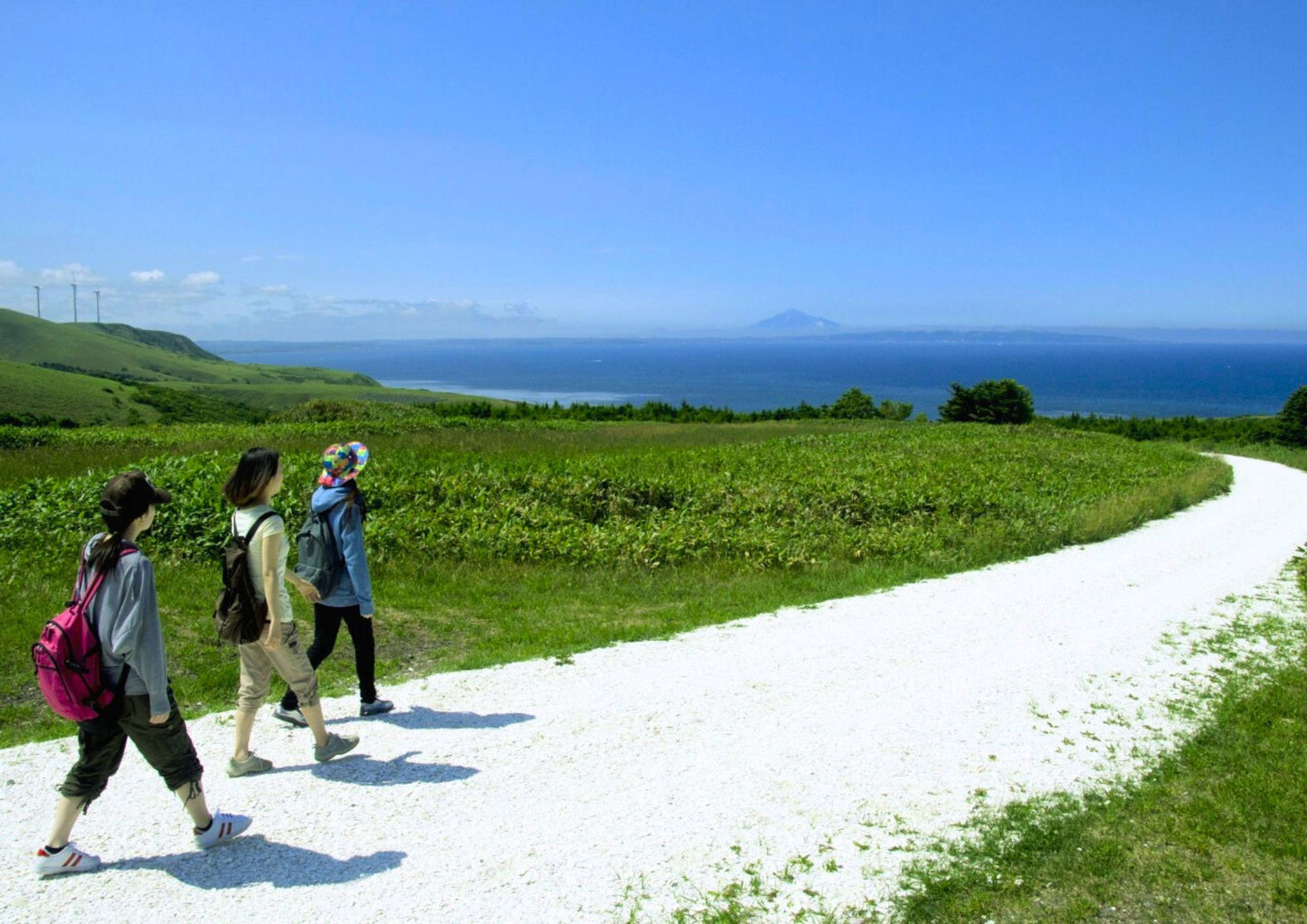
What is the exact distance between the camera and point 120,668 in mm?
4355

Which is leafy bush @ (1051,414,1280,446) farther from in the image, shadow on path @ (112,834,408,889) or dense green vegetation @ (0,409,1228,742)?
shadow on path @ (112,834,408,889)

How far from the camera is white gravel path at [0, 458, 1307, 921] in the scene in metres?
4.39

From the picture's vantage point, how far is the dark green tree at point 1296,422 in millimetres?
47531

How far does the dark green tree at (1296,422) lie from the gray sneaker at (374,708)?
56724mm

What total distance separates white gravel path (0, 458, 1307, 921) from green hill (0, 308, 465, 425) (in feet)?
Result: 171

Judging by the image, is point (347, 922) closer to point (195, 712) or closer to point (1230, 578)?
point (195, 712)

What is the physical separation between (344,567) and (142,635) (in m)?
2.11

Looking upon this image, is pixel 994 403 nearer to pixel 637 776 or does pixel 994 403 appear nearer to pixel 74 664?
pixel 637 776

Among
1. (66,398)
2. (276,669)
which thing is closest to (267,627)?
(276,669)

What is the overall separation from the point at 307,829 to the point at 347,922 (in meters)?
0.99

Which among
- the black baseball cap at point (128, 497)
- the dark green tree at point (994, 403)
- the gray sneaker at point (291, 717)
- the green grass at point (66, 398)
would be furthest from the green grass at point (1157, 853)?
the green grass at point (66, 398)

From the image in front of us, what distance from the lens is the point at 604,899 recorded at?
434 centimetres

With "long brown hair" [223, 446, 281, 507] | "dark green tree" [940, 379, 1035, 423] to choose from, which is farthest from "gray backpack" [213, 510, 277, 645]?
"dark green tree" [940, 379, 1035, 423]

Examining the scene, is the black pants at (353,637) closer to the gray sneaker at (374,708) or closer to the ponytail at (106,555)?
the gray sneaker at (374,708)
